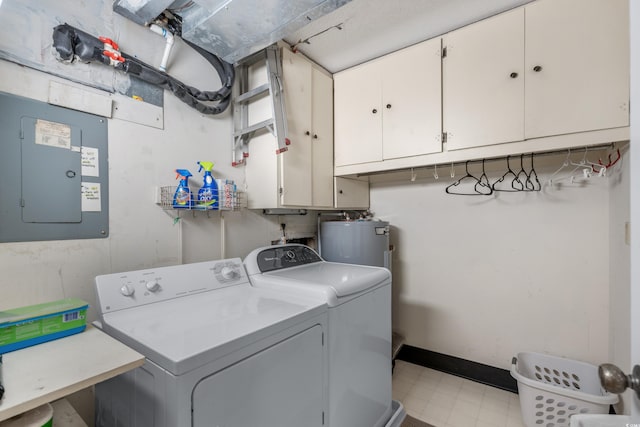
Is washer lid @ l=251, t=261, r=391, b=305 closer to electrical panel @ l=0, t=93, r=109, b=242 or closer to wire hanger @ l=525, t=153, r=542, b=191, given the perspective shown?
electrical panel @ l=0, t=93, r=109, b=242

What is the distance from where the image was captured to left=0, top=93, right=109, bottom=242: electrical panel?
1174 millimetres

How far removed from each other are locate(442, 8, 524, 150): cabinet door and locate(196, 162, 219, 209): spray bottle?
1577 mm

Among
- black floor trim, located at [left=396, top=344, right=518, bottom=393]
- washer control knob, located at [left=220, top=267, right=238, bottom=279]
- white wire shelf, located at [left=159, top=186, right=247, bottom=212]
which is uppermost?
white wire shelf, located at [left=159, top=186, right=247, bottom=212]

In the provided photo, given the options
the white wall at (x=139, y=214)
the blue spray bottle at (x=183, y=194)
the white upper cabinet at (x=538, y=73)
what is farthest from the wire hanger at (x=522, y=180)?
the blue spray bottle at (x=183, y=194)

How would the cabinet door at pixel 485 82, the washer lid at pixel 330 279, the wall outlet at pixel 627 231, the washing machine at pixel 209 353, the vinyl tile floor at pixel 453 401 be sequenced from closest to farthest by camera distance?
the washing machine at pixel 209 353 < the washer lid at pixel 330 279 < the wall outlet at pixel 627 231 < the cabinet door at pixel 485 82 < the vinyl tile floor at pixel 453 401

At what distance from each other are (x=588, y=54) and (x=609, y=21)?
0.16 metres

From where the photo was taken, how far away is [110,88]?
1.46m

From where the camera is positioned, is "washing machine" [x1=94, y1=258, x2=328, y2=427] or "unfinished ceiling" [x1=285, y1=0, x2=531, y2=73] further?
"unfinished ceiling" [x1=285, y1=0, x2=531, y2=73]

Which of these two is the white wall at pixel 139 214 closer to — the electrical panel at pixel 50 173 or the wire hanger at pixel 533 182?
the electrical panel at pixel 50 173

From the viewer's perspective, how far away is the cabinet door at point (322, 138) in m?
2.27

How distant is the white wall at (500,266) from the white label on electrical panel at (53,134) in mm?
2253

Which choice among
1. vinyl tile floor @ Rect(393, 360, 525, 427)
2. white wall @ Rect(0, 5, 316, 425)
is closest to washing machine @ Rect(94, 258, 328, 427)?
white wall @ Rect(0, 5, 316, 425)

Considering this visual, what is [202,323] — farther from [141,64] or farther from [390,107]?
[390,107]

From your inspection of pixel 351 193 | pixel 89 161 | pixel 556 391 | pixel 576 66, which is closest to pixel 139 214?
pixel 89 161
